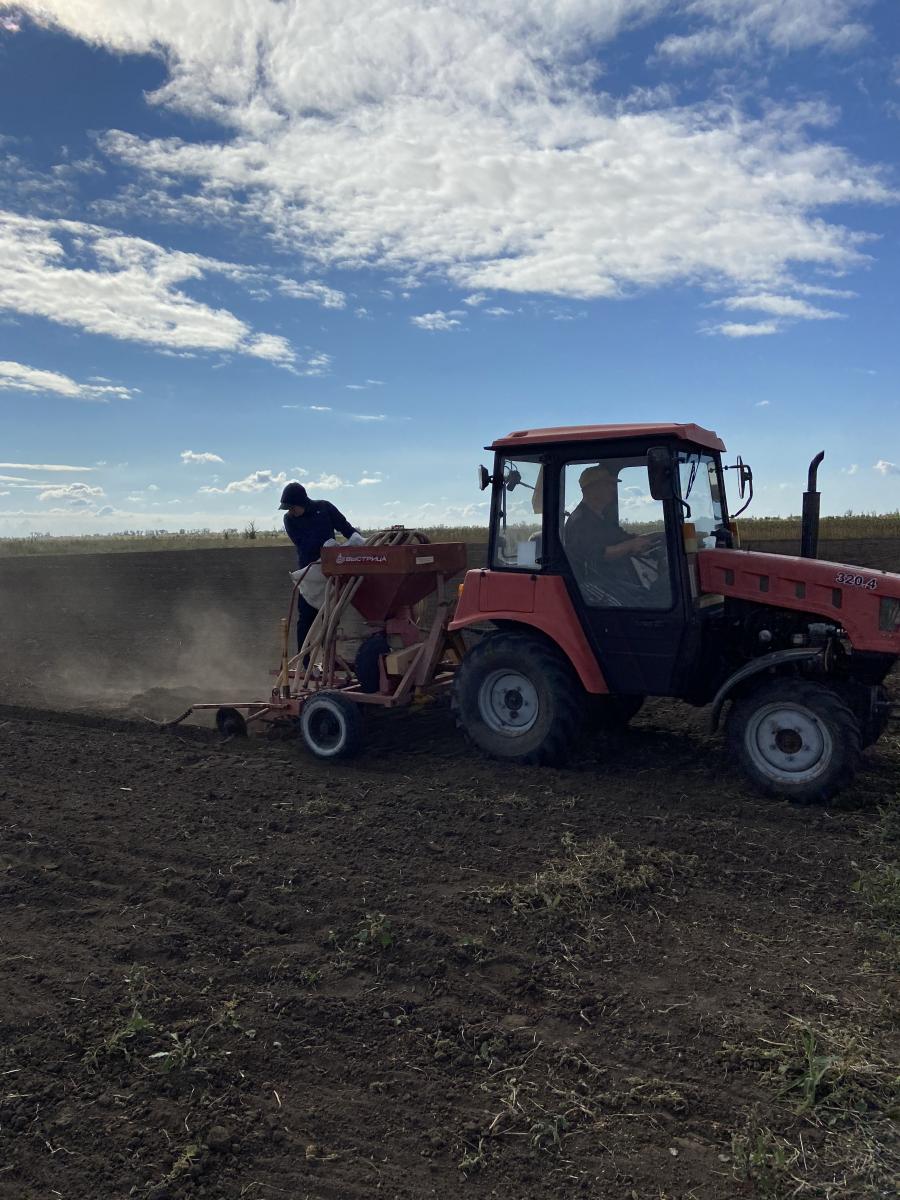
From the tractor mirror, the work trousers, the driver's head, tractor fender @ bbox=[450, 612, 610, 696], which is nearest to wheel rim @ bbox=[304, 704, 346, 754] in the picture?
the work trousers

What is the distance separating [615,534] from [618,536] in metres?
0.03

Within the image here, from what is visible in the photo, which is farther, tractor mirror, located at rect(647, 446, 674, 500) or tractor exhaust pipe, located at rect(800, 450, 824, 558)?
tractor exhaust pipe, located at rect(800, 450, 824, 558)

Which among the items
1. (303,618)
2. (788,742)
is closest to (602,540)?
(788,742)

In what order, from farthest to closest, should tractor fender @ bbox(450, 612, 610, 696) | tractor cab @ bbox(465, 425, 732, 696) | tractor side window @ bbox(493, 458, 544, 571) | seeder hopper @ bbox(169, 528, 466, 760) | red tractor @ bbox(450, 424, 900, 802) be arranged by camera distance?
1. seeder hopper @ bbox(169, 528, 466, 760)
2. tractor side window @ bbox(493, 458, 544, 571)
3. tractor fender @ bbox(450, 612, 610, 696)
4. tractor cab @ bbox(465, 425, 732, 696)
5. red tractor @ bbox(450, 424, 900, 802)

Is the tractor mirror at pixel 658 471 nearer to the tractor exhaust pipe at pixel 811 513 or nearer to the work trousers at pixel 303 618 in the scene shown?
the tractor exhaust pipe at pixel 811 513

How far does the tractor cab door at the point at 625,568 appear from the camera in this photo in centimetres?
635

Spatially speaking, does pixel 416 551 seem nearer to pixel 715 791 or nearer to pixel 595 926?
pixel 715 791

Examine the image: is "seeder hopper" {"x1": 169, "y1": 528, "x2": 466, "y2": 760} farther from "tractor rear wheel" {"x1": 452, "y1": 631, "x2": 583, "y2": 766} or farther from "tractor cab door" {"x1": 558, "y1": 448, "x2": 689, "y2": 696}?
"tractor cab door" {"x1": 558, "y1": 448, "x2": 689, "y2": 696}

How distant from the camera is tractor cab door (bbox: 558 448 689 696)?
6352 mm

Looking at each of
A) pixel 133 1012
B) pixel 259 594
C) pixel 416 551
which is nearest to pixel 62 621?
pixel 259 594

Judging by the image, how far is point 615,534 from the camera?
21.5 feet

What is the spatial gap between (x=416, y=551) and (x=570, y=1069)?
16.8ft

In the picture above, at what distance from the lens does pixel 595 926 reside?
4.19 m

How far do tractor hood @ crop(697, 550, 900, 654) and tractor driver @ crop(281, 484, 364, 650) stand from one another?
11.9ft
